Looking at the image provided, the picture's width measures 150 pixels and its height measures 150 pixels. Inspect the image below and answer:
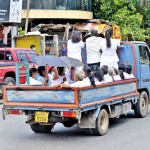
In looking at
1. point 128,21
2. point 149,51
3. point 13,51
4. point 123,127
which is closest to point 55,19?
point 128,21

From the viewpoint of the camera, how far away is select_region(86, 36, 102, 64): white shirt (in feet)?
33.2

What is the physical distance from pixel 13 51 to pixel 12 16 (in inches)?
342

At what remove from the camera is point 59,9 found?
31125mm

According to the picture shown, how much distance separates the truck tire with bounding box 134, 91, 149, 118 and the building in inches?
768

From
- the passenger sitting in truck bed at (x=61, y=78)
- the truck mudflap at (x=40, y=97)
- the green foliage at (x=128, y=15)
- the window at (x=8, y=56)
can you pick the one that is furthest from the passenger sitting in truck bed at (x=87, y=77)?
the green foliage at (x=128, y=15)

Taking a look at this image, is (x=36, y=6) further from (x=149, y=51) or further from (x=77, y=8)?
(x=149, y=51)

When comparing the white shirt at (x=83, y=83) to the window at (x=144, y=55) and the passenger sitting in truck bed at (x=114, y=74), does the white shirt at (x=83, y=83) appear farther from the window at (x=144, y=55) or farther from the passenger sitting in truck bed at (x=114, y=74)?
the window at (x=144, y=55)

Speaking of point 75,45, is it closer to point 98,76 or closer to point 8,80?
point 98,76

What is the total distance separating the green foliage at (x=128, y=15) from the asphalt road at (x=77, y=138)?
1982cm

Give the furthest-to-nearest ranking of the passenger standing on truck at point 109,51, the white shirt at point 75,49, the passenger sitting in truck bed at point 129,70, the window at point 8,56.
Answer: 1. the window at point 8,56
2. the passenger sitting in truck bed at point 129,70
3. the passenger standing on truck at point 109,51
4. the white shirt at point 75,49

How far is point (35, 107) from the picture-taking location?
8.58 metres

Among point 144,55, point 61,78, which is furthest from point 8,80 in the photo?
point 61,78

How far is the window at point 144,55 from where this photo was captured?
11.4m

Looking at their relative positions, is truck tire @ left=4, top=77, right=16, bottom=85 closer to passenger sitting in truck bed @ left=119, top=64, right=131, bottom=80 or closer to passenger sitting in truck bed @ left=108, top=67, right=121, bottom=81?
passenger sitting in truck bed @ left=119, top=64, right=131, bottom=80
